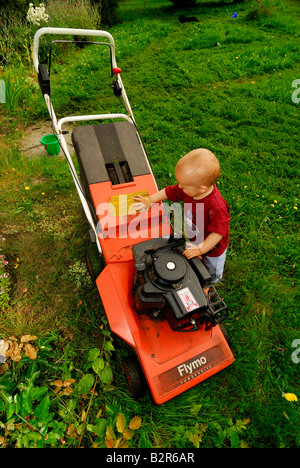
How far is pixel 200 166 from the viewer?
1838 millimetres

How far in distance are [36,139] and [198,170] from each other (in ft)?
11.0

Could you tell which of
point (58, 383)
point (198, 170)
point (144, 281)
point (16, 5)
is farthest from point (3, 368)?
point (16, 5)

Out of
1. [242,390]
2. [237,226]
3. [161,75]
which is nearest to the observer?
[242,390]

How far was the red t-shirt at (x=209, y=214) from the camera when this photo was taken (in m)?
2.04

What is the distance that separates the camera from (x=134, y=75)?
5660 millimetres

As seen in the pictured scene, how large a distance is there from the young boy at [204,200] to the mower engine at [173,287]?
0.16 meters

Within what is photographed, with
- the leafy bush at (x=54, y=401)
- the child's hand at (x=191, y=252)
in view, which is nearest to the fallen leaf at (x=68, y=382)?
the leafy bush at (x=54, y=401)

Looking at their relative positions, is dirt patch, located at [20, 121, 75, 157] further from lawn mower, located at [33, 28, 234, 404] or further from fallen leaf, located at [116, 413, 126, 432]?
fallen leaf, located at [116, 413, 126, 432]

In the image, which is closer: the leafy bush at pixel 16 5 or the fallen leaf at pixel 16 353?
the fallen leaf at pixel 16 353

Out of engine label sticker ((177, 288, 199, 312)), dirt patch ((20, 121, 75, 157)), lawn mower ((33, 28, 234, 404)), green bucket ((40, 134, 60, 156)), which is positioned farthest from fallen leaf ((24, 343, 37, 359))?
dirt patch ((20, 121, 75, 157))

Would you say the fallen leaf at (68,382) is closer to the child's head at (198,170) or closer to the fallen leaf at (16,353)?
the fallen leaf at (16,353)

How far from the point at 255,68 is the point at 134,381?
630cm
